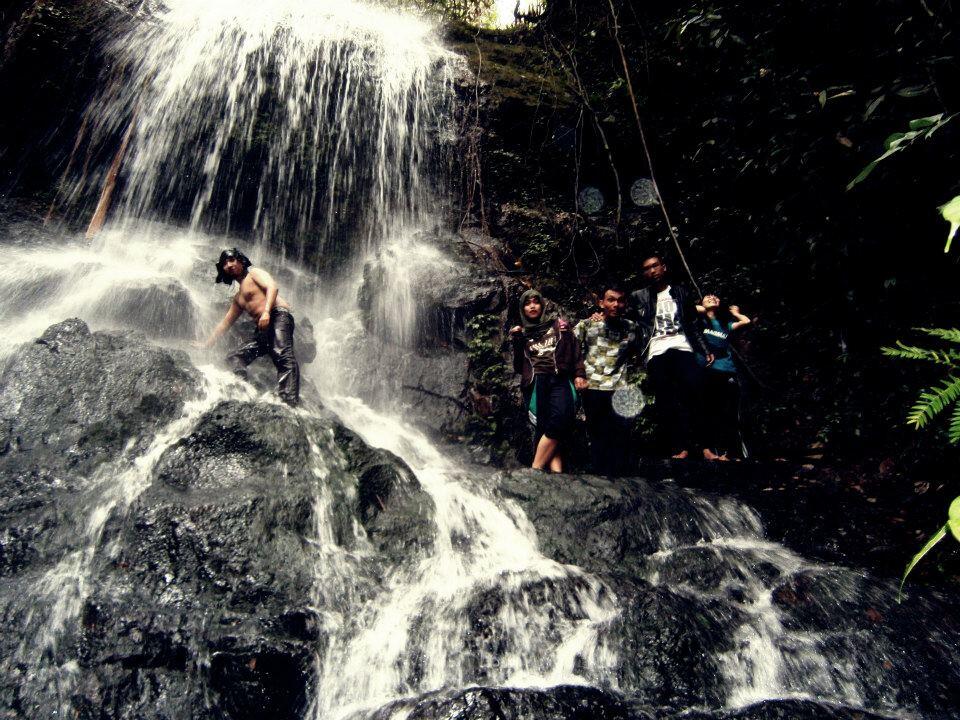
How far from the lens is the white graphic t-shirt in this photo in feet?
17.0

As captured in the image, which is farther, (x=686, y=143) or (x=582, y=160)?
(x=582, y=160)

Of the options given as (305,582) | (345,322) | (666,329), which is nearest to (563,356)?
(666,329)

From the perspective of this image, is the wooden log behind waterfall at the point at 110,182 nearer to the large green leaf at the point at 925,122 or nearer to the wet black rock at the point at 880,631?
the wet black rock at the point at 880,631

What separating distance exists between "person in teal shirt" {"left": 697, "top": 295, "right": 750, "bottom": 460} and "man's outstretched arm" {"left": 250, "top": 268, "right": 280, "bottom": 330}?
14.2ft

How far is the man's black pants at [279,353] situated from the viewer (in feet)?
19.2

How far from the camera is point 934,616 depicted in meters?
3.78

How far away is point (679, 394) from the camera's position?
5348 millimetres

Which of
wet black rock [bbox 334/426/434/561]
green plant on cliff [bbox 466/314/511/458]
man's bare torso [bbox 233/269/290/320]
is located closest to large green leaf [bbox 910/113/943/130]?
wet black rock [bbox 334/426/434/561]

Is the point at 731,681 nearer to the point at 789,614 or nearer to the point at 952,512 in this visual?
the point at 789,614

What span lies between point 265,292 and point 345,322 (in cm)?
235

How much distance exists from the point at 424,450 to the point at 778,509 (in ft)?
12.5

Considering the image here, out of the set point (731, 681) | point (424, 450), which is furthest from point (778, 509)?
point (424, 450)

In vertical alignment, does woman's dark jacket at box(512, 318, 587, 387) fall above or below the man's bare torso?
below

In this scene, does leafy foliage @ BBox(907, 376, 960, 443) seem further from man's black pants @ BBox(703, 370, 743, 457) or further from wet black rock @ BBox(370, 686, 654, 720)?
man's black pants @ BBox(703, 370, 743, 457)
